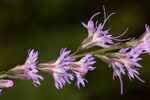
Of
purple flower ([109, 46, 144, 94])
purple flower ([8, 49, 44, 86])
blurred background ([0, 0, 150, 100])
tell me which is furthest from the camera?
blurred background ([0, 0, 150, 100])

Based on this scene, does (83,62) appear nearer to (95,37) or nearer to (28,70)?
(95,37)

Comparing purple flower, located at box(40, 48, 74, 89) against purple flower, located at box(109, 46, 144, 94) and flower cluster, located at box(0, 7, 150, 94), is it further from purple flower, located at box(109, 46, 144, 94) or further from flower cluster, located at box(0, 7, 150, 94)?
purple flower, located at box(109, 46, 144, 94)

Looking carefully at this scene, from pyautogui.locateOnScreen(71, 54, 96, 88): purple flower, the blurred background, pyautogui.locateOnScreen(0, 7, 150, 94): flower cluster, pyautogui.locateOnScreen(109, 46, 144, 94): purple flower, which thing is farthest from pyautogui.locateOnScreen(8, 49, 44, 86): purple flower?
the blurred background

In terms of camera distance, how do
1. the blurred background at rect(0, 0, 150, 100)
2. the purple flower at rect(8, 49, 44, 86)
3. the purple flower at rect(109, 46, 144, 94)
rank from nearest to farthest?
the purple flower at rect(8, 49, 44, 86) < the purple flower at rect(109, 46, 144, 94) < the blurred background at rect(0, 0, 150, 100)

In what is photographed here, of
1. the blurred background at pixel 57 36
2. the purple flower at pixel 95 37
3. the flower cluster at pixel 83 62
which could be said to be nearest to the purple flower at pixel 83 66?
the flower cluster at pixel 83 62

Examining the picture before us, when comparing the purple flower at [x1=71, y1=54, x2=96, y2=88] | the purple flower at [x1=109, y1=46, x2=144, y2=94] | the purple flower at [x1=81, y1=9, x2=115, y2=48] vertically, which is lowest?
the purple flower at [x1=109, y1=46, x2=144, y2=94]

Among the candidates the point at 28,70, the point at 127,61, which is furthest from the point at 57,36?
the point at 28,70
